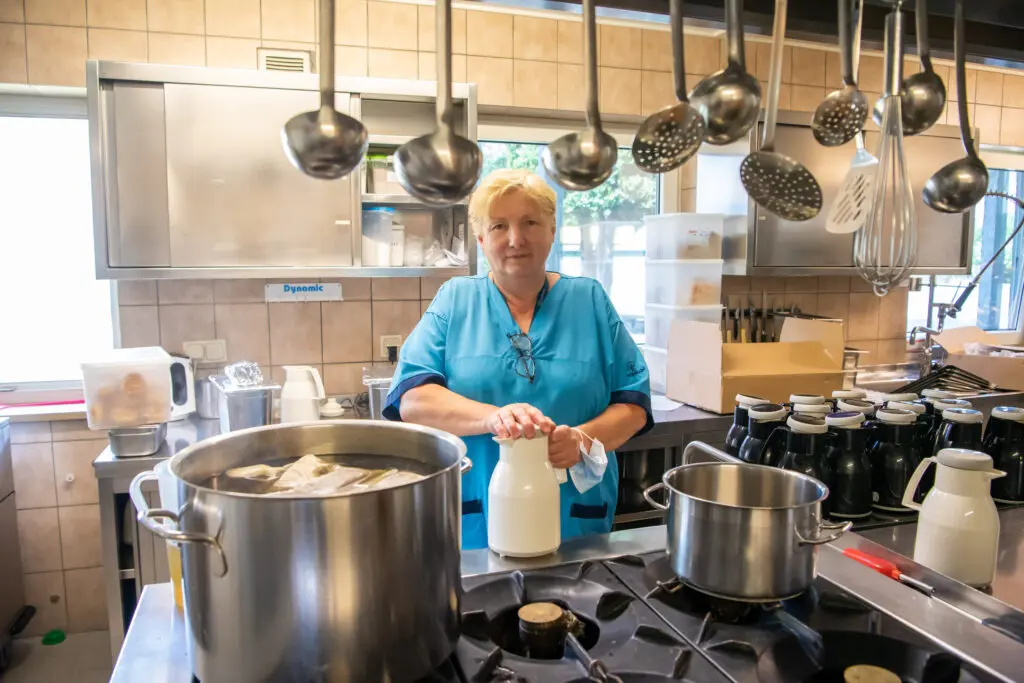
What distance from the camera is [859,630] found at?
0.81 meters

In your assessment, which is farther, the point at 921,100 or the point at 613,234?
the point at 613,234

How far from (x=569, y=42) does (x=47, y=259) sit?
2153 mm

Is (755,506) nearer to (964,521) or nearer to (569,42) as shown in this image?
(964,521)

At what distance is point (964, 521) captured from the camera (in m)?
1.05

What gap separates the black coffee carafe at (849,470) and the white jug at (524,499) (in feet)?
2.09

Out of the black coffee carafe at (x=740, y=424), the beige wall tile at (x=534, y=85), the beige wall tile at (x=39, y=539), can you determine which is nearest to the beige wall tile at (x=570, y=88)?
the beige wall tile at (x=534, y=85)

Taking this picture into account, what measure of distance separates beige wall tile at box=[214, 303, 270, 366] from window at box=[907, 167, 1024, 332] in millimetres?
3359

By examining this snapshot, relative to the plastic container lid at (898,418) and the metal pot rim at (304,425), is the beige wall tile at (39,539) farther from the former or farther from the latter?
the plastic container lid at (898,418)

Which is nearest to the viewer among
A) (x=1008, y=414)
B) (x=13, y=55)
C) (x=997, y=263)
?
(x=1008, y=414)

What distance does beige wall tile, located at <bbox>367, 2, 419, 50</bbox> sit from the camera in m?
2.55

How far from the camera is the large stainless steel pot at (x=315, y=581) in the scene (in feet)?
2.05

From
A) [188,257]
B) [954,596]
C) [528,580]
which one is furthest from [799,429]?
[188,257]

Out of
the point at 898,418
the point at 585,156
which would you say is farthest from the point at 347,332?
the point at 585,156

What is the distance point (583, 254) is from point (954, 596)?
2295mm
